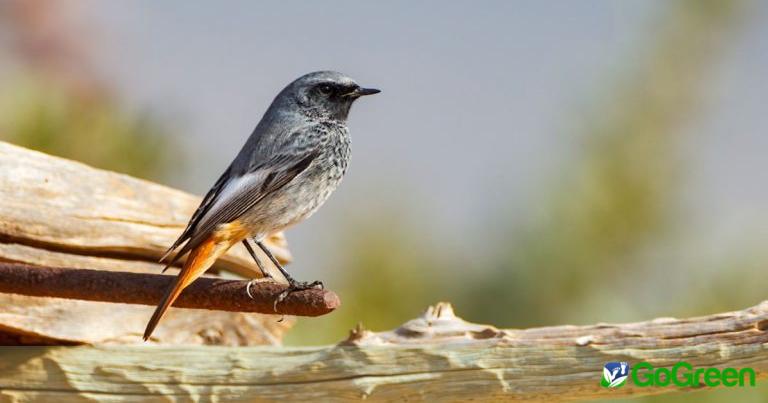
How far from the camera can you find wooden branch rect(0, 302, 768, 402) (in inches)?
134

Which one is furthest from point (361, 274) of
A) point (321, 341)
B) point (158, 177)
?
point (158, 177)

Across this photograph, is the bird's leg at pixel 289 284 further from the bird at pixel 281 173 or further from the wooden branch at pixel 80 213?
the wooden branch at pixel 80 213

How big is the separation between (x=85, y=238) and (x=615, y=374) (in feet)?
6.92

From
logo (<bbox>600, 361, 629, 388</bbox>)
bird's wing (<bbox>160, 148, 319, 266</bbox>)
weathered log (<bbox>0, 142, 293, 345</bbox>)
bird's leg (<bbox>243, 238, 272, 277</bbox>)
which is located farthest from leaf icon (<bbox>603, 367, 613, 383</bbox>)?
weathered log (<bbox>0, 142, 293, 345</bbox>)

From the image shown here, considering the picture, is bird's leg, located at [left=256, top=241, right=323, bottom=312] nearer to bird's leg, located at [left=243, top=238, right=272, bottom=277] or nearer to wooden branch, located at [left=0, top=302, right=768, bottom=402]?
bird's leg, located at [left=243, top=238, right=272, bottom=277]

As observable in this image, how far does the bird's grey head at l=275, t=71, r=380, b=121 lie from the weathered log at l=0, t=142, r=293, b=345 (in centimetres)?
76

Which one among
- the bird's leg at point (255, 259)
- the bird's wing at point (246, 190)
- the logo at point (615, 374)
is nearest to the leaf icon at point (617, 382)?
the logo at point (615, 374)

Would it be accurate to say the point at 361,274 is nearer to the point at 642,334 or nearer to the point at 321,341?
the point at 321,341

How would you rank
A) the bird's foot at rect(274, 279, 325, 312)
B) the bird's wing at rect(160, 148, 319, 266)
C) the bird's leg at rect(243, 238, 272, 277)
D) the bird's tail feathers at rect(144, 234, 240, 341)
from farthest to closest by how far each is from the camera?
the bird's leg at rect(243, 238, 272, 277)
the bird's wing at rect(160, 148, 319, 266)
the bird's foot at rect(274, 279, 325, 312)
the bird's tail feathers at rect(144, 234, 240, 341)

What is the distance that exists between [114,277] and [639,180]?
12.3 feet

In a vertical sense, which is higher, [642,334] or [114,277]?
[642,334]

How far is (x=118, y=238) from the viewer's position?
4.09m

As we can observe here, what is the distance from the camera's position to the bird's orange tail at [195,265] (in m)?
3.16

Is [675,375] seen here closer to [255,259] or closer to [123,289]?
[255,259]
